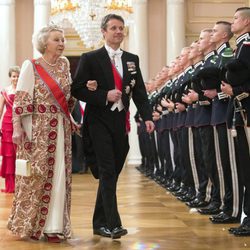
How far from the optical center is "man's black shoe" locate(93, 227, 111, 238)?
4.73 meters

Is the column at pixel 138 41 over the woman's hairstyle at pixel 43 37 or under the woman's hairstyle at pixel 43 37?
over

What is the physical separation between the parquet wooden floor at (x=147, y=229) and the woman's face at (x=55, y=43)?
1.30m

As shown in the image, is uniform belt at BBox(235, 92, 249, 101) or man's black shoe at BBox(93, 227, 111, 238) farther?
man's black shoe at BBox(93, 227, 111, 238)

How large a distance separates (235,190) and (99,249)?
1.35 metres

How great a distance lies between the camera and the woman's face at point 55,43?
4734 millimetres

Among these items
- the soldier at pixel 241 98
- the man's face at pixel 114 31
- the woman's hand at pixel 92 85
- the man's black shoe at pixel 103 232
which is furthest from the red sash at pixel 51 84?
the soldier at pixel 241 98

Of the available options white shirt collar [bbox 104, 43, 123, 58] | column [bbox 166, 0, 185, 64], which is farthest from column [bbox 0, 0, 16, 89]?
white shirt collar [bbox 104, 43, 123, 58]

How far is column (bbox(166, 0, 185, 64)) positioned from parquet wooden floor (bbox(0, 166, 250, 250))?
21.6 feet

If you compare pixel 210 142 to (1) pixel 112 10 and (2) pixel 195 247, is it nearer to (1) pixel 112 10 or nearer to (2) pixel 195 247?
(2) pixel 195 247

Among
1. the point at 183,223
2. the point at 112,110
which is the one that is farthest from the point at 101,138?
the point at 183,223

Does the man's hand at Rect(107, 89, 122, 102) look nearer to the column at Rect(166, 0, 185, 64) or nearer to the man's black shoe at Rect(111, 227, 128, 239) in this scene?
the man's black shoe at Rect(111, 227, 128, 239)

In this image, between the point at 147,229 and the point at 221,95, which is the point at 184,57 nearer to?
the point at 221,95

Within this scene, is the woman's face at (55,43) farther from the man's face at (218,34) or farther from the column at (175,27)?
the column at (175,27)

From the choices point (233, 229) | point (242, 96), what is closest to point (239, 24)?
point (242, 96)
